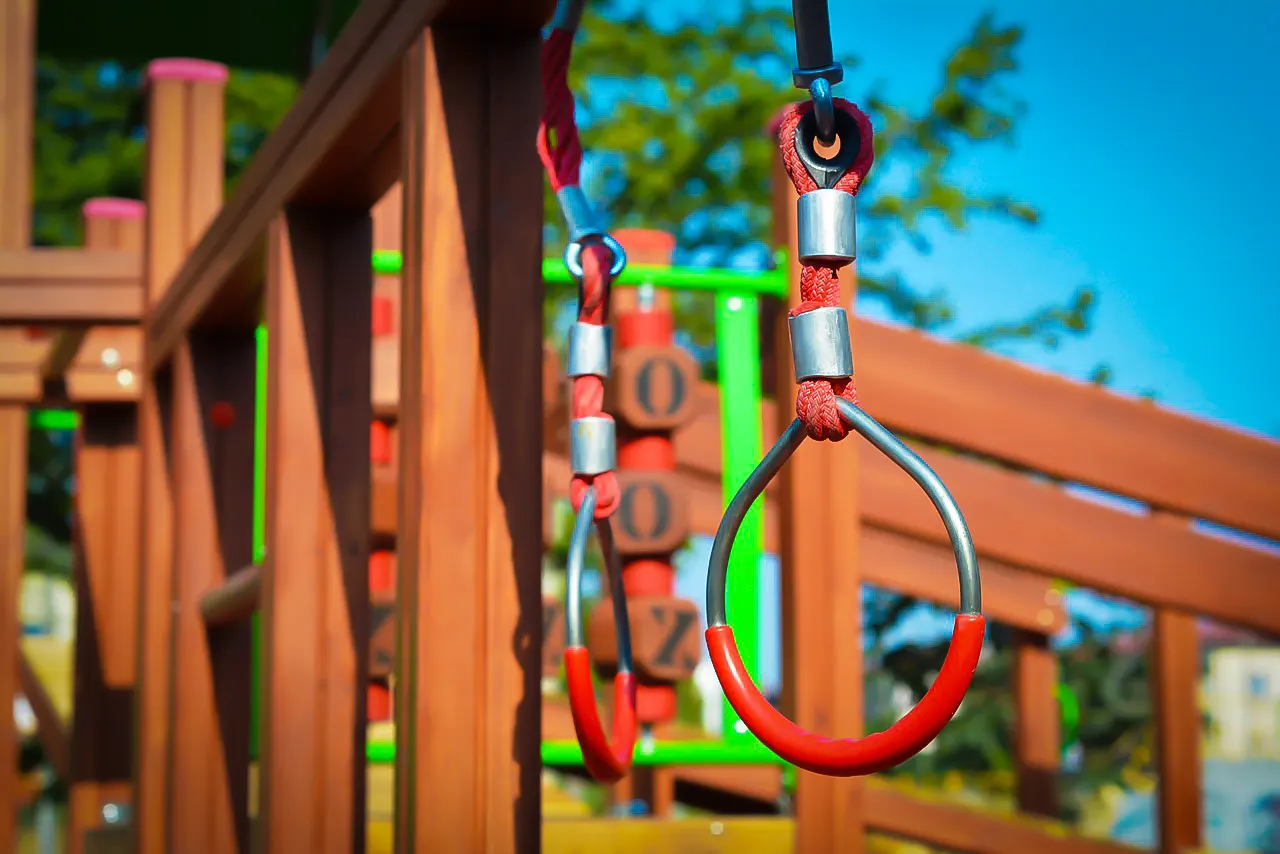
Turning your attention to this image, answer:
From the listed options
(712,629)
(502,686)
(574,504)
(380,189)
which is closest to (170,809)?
(380,189)

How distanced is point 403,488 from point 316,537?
1.86 ft

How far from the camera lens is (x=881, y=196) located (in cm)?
1114

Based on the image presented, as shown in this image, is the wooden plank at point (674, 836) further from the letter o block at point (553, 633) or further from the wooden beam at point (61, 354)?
the wooden beam at point (61, 354)

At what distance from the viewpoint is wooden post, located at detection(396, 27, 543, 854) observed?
57.4 inches

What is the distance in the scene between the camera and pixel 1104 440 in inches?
146

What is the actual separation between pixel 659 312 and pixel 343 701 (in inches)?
60.6

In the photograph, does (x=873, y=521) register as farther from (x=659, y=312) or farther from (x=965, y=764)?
(x=965, y=764)

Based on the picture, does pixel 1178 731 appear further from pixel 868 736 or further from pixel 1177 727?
→ pixel 868 736

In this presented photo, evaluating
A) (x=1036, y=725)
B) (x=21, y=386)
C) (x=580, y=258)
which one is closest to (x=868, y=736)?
(x=580, y=258)

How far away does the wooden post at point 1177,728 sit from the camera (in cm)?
390

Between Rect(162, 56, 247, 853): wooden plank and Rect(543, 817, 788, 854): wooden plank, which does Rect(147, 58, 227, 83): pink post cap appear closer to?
Rect(162, 56, 247, 853): wooden plank

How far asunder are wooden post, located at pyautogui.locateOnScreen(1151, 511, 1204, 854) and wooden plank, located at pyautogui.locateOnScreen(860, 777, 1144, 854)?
0.76 m

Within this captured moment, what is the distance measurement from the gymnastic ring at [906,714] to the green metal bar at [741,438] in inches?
74.4

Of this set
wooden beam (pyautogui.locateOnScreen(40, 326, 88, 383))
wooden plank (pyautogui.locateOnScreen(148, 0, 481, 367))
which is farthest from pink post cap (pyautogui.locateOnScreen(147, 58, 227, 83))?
wooden beam (pyautogui.locateOnScreen(40, 326, 88, 383))
